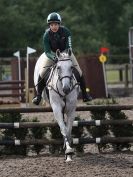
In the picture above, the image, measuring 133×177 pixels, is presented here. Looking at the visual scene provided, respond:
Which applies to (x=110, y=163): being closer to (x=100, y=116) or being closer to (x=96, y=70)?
(x=100, y=116)

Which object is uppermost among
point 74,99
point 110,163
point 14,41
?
point 14,41

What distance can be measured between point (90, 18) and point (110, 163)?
6269cm

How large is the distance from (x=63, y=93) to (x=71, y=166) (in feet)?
4.54

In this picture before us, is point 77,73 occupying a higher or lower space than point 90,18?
lower

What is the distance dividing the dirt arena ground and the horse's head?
45.6 inches

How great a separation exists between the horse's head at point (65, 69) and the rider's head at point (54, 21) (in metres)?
0.50

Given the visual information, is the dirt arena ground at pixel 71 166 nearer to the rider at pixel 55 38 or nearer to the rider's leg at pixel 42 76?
the rider's leg at pixel 42 76

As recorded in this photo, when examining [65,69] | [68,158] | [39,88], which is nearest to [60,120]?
[68,158]

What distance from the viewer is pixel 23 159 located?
10.3m

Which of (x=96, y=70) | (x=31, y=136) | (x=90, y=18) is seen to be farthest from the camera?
(x=90, y=18)

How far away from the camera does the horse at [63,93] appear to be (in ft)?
33.0

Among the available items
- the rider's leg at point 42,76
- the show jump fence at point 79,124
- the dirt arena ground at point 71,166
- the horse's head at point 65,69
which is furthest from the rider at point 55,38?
the dirt arena ground at point 71,166

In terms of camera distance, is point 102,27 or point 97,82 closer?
point 97,82


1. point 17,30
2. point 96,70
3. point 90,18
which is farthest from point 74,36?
point 96,70
